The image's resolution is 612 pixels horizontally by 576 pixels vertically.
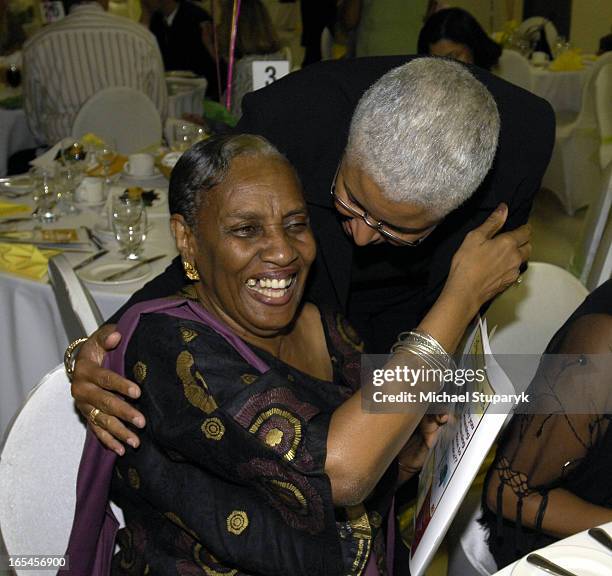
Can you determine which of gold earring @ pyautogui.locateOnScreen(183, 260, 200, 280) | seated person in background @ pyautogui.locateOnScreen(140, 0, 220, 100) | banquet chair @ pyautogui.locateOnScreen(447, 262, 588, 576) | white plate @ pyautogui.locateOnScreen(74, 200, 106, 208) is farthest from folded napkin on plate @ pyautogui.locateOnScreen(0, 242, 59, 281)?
seated person in background @ pyautogui.locateOnScreen(140, 0, 220, 100)

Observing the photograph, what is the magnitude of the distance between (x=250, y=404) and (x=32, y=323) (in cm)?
168

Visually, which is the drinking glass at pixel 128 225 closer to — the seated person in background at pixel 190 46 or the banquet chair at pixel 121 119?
the banquet chair at pixel 121 119

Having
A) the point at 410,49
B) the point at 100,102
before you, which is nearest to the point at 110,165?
the point at 100,102

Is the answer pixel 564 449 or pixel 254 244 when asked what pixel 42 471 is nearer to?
pixel 254 244

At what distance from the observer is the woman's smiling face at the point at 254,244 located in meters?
1.46

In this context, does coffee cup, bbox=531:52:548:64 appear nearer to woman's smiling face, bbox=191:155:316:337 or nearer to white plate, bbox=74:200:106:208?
white plate, bbox=74:200:106:208

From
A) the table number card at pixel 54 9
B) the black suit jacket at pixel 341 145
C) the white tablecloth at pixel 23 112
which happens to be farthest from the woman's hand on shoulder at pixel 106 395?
the table number card at pixel 54 9

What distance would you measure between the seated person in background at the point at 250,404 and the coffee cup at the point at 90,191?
6.14 feet

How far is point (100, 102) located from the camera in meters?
4.29

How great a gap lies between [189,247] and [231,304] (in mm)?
139

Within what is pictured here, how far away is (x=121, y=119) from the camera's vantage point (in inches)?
172

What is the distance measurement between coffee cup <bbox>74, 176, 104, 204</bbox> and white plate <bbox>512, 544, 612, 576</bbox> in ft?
8.43

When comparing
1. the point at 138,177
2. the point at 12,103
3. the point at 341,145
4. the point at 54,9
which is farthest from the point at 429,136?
the point at 54,9

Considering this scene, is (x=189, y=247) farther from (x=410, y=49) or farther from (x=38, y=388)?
(x=410, y=49)
